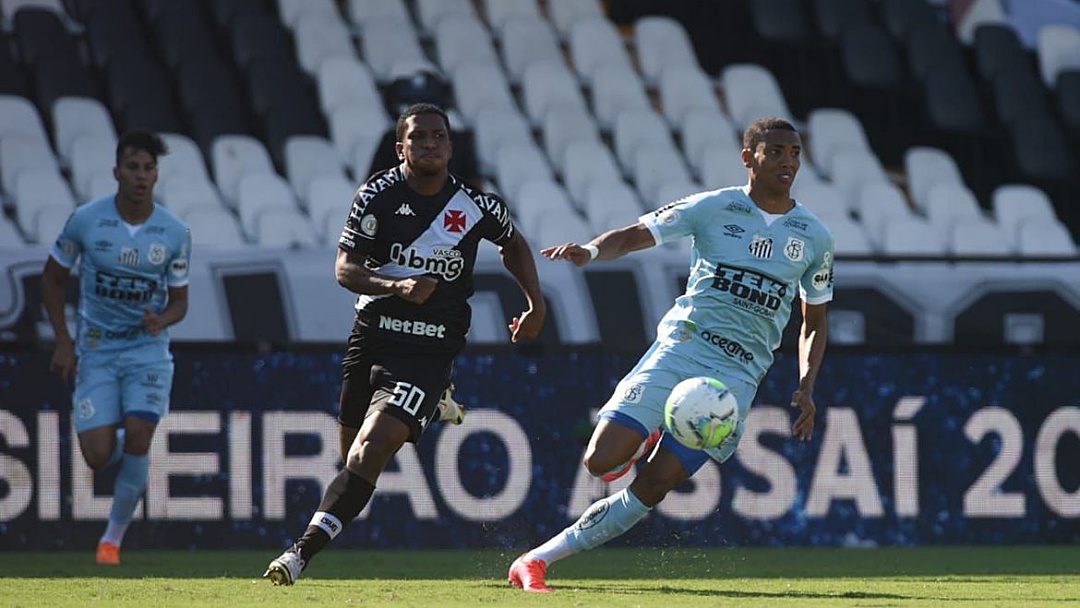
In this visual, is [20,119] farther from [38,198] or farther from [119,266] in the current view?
[119,266]

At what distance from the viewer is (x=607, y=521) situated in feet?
25.4

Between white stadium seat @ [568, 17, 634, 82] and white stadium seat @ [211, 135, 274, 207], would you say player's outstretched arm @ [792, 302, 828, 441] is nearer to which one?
white stadium seat @ [211, 135, 274, 207]

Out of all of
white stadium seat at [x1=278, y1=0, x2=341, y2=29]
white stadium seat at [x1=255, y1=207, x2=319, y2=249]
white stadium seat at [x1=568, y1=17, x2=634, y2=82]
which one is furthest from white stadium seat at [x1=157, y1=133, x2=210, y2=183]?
white stadium seat at [x1=568, y1=17, x2=634, y2=82]

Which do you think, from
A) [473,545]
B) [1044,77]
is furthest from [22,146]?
[1044,77]

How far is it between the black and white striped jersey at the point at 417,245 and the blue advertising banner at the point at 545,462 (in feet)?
10.9

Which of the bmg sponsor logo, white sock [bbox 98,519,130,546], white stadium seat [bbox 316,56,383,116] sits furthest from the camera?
white stadium seat [bbox 316,56,383,116]

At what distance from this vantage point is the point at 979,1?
18984 mm

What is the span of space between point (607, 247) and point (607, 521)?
116 cm

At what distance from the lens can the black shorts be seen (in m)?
7.55

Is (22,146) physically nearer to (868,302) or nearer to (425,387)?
(868,302)

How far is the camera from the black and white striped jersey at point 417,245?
24.9ft

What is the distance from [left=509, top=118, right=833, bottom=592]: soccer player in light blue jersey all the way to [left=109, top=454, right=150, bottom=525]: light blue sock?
2.88 metres

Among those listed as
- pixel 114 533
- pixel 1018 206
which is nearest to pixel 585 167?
pixel 1018 206

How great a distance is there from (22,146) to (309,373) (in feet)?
15.7
